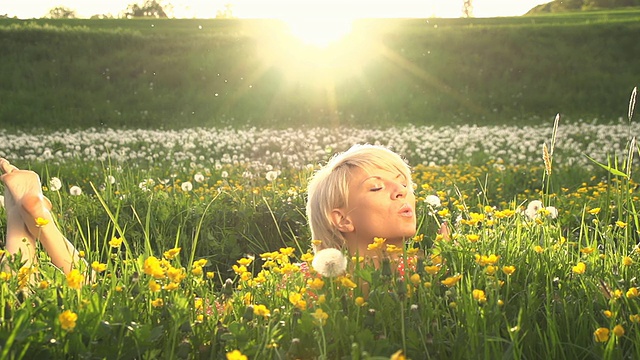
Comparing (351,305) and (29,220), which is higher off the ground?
(29,220)

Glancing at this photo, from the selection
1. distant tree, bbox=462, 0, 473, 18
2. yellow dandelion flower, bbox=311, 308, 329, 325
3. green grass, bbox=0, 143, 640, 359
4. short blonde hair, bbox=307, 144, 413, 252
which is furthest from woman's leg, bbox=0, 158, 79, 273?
distant tree, bbox=462, 0, 473, 18

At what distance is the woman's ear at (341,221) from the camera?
3682mm

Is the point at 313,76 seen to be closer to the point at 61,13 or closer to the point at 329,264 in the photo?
the point at 329,264

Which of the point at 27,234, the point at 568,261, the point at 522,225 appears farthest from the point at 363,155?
the point at 27,234

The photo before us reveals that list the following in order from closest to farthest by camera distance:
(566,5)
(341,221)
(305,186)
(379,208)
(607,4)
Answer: (379,208)
(341,221)
(305,186)
(607,4)
(566,5)

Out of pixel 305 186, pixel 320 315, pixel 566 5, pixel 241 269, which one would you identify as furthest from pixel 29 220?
pixel 566 5

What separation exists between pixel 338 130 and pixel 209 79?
25.8 feet

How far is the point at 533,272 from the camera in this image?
314cm

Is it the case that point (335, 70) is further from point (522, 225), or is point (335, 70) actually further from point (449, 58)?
point (522, 225)

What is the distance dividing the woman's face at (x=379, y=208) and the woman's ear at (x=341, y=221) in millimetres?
11

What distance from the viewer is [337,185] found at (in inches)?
147

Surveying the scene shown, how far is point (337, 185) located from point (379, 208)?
0.26 metres

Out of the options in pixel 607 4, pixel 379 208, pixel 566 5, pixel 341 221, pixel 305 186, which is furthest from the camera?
pixel 566 5

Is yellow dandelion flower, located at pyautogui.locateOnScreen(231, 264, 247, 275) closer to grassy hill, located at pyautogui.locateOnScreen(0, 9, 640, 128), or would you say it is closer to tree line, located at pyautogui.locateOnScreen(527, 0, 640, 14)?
grassy hill, located at pyautogui.locateOnScreen(0, 9, 640, 128)
